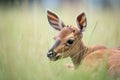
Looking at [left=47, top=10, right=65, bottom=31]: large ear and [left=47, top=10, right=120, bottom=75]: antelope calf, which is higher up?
[left=47, top=10, right=65, bottom=31]: large ear

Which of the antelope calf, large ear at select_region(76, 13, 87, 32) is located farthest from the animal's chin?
large ear at select_region(76, 13, 87, 32)

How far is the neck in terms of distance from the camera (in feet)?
8.63

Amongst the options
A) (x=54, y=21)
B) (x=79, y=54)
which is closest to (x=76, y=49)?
(x=79, y=54)

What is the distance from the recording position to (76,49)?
2631 mm

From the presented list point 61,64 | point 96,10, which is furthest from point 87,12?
point 61,64

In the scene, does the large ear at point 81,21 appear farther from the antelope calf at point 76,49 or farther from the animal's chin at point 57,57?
the animal's chin at point 57,57

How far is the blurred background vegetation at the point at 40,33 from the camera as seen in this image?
2.62 m

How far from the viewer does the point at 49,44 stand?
104 inches

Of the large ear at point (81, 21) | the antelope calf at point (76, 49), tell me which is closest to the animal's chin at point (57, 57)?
the antelope calf at point (76, 49)

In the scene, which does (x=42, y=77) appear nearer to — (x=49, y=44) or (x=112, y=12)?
(x=49, y=44)

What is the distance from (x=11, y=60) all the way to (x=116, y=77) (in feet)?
1.21

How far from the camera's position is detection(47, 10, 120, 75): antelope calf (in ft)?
8.55

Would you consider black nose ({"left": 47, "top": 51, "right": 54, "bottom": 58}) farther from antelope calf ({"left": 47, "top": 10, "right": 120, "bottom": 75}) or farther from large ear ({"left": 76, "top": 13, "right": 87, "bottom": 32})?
large ear ({"left": 76, "top": 13, "right": 87, "bottom": 32})

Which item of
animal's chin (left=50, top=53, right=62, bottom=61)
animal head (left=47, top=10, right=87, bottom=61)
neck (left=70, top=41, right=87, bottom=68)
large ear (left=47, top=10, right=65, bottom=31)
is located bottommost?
neck (left=70, top=41, right=87, bottom=68)
